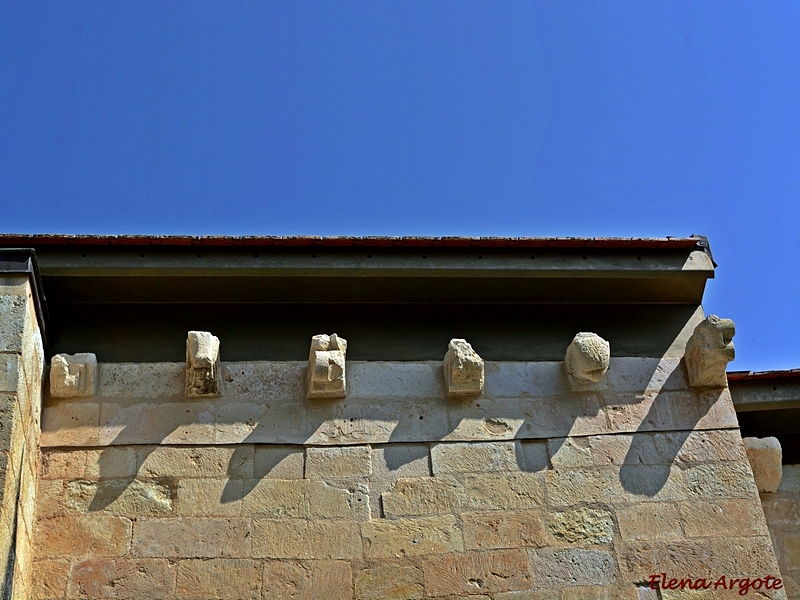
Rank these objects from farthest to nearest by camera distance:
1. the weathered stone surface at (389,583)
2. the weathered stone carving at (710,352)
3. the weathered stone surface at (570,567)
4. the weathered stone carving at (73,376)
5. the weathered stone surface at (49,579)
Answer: the weathered stone carving at (710,352), the weathered stone carving at (73,376), the weathered stone surface at (570,567), the weathered stone surface at (389,583), the weathered stone surface at (49,579)

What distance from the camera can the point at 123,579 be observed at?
513 cm

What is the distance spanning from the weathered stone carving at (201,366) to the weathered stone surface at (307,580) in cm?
109

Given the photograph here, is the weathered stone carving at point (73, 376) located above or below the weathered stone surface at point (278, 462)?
above

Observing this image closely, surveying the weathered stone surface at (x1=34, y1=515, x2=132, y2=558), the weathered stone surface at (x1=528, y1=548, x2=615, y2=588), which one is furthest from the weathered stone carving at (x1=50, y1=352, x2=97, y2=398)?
the weathered stone surface at (x1=528, y1=548, x2=615, y2=588)

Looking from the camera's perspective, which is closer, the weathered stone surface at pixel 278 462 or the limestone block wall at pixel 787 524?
the weathered stone surface at pixel 278 462

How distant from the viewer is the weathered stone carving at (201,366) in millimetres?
5598

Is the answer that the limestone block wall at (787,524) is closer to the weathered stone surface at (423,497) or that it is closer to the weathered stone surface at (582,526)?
the weathered stone surface at (582,526)

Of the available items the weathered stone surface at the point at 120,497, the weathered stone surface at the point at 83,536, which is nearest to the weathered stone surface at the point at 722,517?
the weathered stone surface at the point at 120,497

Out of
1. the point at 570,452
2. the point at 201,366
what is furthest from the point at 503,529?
the point at 201,366

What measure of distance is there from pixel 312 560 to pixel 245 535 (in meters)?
0.39

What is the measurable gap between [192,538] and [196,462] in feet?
1.46

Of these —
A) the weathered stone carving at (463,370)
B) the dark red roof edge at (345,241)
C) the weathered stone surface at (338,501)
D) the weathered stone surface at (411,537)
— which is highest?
the dark red roof edge at (345,241)

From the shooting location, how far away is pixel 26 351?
5207 mm

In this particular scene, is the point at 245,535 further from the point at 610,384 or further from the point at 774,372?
the point at 774,372
